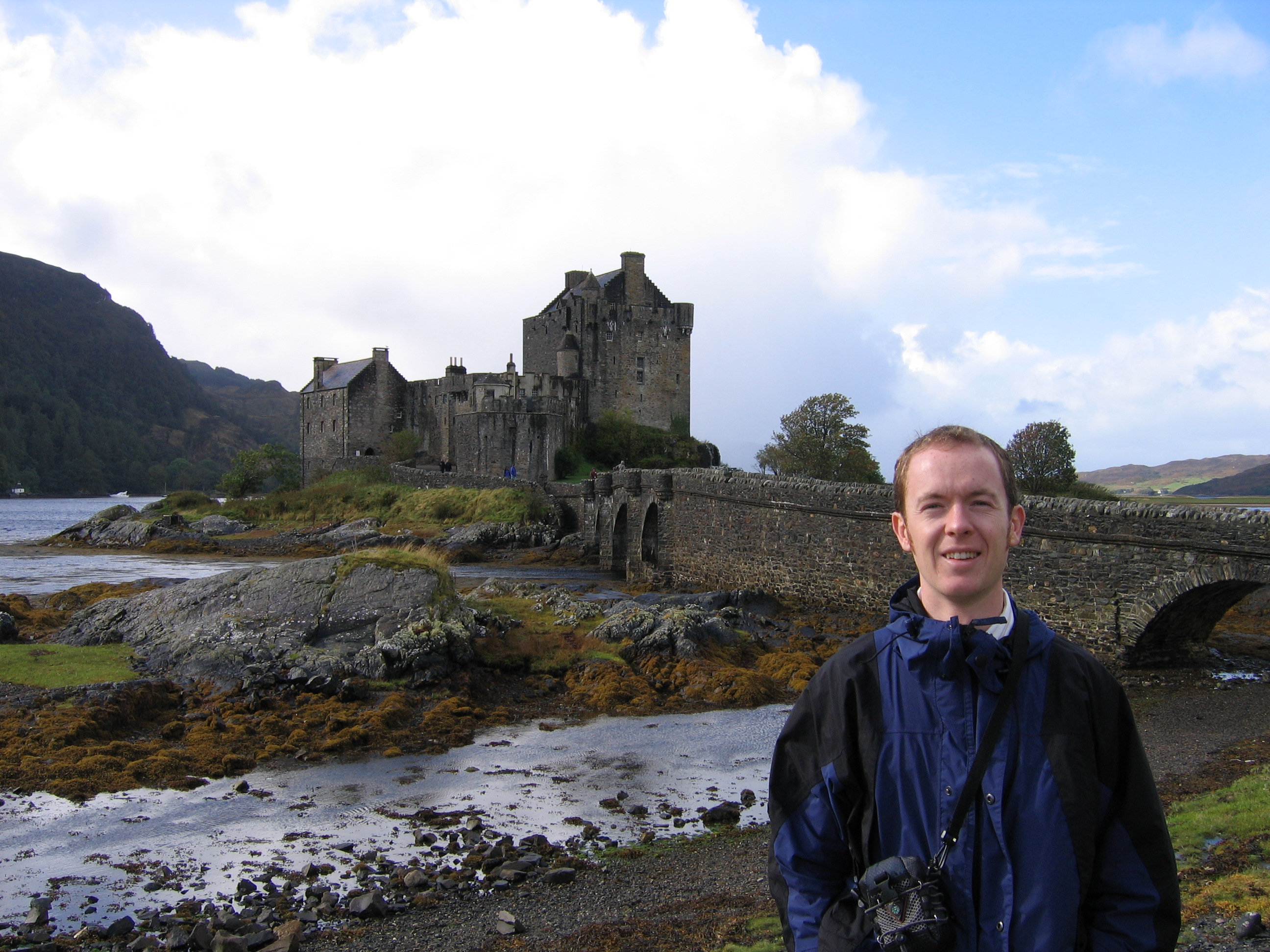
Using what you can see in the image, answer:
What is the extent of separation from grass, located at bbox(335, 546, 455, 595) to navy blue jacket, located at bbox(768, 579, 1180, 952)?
46.1 feet

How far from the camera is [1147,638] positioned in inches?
598

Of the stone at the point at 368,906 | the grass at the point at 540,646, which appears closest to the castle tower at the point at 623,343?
the grass at the point at 540,646

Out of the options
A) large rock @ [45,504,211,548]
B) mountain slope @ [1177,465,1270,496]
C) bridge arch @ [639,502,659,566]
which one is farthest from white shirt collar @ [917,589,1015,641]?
mountain slope @ [1177,465,1270,496]

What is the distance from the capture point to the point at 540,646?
16.5 m

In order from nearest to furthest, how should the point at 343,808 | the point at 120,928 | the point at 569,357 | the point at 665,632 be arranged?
1. the point at 120,928
2. the point at 343,808
3. the point at 665,632
4. the point at 569,357

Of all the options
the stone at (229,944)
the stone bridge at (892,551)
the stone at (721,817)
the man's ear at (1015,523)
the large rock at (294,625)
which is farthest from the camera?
the large rock at (294,625)

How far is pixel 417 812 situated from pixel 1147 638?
40.1ft

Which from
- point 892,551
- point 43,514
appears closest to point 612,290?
point 892,551

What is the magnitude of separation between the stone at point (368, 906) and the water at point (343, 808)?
91cm

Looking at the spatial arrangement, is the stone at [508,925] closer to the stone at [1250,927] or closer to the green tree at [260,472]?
the stone at [1250,927]

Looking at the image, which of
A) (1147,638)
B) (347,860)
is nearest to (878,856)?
(347,860)

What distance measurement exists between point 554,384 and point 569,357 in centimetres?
308

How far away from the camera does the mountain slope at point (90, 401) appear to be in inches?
5453

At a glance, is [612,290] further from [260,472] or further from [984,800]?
[984,800]
